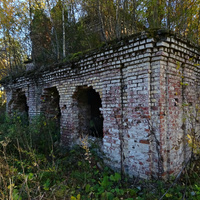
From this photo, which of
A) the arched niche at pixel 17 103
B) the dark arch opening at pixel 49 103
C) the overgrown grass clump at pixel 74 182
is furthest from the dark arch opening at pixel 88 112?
the arched niche at pixel 17 103

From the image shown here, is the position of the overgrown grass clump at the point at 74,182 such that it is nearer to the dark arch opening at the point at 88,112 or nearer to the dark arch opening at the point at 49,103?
the dark arch opening at the point at 88,112

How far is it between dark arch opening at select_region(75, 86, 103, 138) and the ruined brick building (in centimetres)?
65

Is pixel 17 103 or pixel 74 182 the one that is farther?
pixel 17 103

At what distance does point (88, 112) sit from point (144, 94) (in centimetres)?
306

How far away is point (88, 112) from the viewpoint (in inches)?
238

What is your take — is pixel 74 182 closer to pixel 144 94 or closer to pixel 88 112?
pixel 144 94

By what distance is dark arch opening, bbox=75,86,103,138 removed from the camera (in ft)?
18.4

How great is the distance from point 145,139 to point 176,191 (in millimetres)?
1088

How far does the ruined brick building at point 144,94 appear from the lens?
3316 millimetres

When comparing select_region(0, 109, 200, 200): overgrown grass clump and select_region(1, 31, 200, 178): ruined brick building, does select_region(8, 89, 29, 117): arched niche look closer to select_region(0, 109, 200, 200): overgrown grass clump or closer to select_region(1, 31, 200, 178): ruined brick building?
select_region(0, 109, 200, 200): overgrown grass clump

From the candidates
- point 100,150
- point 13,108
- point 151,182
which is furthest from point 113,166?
point 13,108

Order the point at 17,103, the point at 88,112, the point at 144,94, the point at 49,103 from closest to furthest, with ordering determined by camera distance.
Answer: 1. the point at 144,94
2. the point at 88,112
3. the point at 49,103
4. the point at 17,103

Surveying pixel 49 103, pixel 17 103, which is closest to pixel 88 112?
pixel 49 103

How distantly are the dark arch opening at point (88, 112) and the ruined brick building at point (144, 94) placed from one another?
65cm
